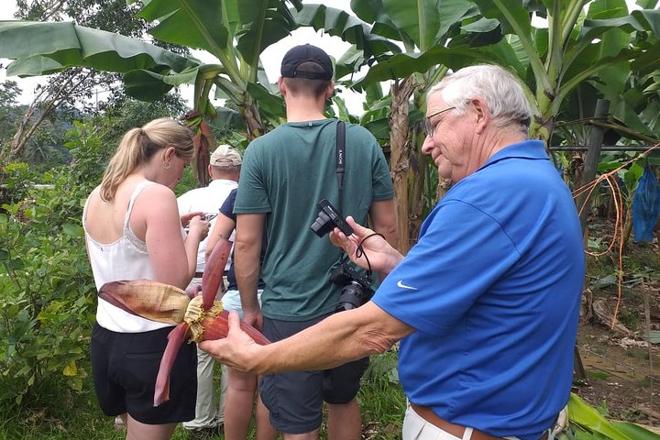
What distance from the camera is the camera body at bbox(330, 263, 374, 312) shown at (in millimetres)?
2162

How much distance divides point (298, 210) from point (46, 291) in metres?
1.93

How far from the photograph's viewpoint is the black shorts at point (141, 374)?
86.2 inches

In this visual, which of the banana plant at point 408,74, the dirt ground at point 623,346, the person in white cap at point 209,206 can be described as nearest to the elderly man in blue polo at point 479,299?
the dirt ground at point 623,346

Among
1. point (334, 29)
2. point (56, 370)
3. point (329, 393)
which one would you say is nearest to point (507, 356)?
point (329, 393)

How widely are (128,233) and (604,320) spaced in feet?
17.3

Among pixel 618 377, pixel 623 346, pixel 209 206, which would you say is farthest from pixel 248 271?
pixel 623 346

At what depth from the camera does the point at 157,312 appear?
1.38m

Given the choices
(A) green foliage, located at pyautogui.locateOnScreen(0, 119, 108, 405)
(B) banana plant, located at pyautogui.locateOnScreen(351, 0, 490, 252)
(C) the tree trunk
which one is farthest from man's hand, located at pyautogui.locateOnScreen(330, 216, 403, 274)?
(C) the tree trunk

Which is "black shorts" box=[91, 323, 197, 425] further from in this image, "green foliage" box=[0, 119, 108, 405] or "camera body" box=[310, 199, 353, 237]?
"green foliage" box=[0, 119, 108, 405]

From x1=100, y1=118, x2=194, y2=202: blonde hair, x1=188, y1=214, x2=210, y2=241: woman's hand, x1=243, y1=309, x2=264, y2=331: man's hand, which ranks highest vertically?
x1=100, y1=118, x2=194, y2=202: blonde hair

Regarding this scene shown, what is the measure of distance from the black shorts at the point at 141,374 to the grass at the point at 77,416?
3.72ft

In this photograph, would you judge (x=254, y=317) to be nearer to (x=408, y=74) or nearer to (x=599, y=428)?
(x=599, y=428)

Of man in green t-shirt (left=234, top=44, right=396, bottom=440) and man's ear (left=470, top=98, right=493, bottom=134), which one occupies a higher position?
man's ear (left=470, top=98, right=493, bottom=134)

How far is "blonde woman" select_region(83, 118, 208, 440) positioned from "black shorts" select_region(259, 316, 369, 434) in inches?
13.0
